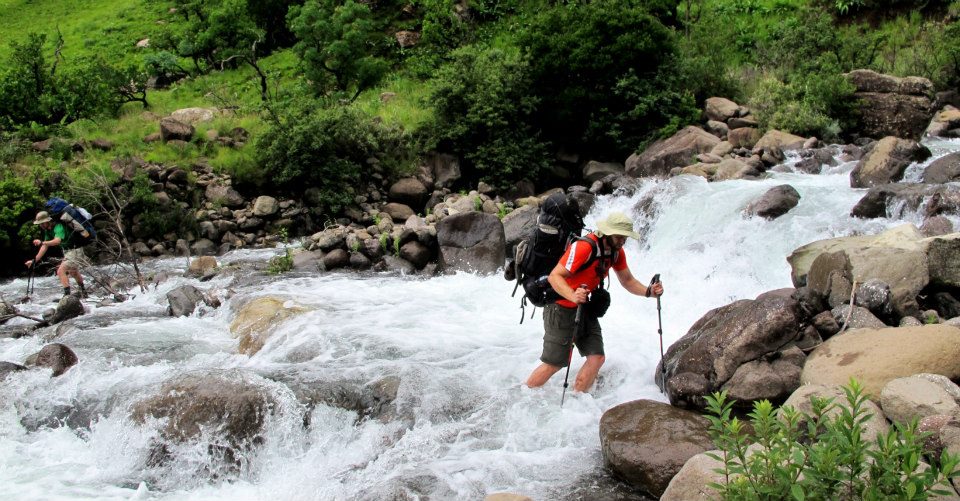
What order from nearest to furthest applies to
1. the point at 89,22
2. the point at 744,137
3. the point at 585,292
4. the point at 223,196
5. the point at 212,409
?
the point at 585,292
the point at 212,409
the point at 744,137
the point at 223,196
the point at 89,22

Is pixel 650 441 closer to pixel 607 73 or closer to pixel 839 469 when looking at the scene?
pixel 839 469

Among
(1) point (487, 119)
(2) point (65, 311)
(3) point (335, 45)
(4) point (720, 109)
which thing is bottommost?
(2) point (65, 311)

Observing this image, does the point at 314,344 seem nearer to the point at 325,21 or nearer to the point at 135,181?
the point at 135,181

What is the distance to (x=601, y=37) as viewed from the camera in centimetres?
1900

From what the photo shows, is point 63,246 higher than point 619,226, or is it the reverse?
point 619,226

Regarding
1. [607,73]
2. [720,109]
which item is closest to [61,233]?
[607,73]

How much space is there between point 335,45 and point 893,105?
1588 centimetres

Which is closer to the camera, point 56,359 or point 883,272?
point 883,272

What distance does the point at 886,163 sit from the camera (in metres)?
12.5

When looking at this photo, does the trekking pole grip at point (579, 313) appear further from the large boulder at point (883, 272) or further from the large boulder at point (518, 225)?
the large boulder at point (518, 225)

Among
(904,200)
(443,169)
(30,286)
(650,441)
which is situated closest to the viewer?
(650,441)

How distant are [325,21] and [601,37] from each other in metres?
9.13

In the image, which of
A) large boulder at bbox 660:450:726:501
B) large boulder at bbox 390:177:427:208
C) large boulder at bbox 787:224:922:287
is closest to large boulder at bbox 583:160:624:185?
large boulder at bbox 390:177:427:208

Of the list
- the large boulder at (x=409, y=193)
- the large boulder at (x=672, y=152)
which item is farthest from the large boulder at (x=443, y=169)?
the large boulder at (x=672, y=152)
